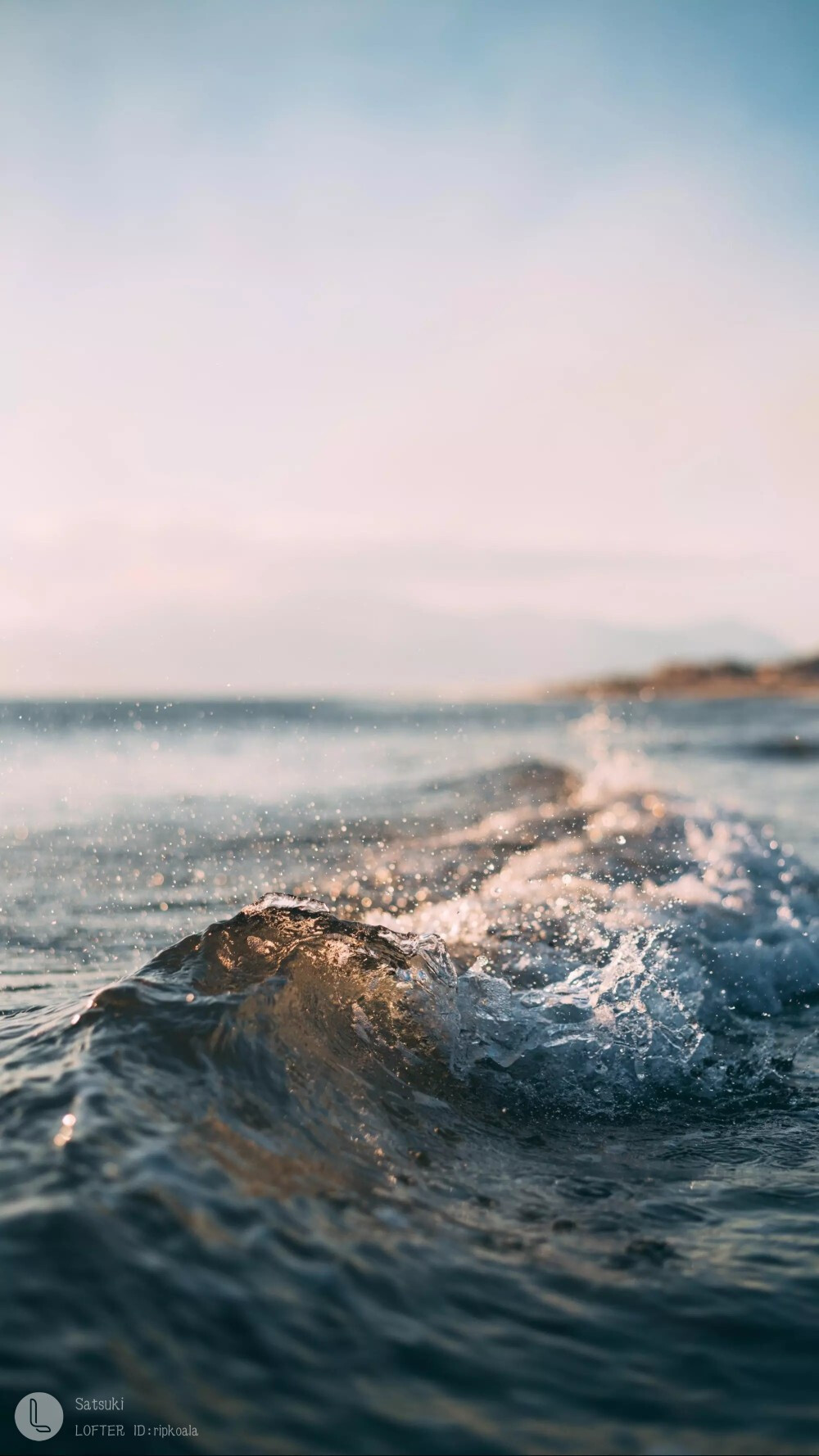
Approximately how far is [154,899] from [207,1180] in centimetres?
619

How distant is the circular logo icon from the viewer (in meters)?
2.57

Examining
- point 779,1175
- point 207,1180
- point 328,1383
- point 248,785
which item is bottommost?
point 779,1175

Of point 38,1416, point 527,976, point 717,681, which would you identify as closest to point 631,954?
point 527,976

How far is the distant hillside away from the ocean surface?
115734mm

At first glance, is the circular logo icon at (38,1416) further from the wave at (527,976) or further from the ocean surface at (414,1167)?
the wave at (527,976)

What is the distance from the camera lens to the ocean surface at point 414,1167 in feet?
9.18

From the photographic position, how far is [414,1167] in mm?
4199

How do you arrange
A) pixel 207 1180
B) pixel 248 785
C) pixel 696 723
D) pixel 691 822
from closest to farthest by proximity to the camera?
pixel 207 1180 → pixel 691 822 → pixel 248 785 → pixel 696 723

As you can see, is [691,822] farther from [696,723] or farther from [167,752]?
[696,723]

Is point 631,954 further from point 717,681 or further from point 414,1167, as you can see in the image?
point 717,681

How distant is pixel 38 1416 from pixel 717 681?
137452mm

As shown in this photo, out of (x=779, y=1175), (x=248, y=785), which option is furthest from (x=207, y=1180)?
(x=248, y=785)

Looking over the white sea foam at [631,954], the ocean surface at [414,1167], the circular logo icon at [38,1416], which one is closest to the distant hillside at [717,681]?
the white sea foam at [631,954]

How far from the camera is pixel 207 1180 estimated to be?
351cm
